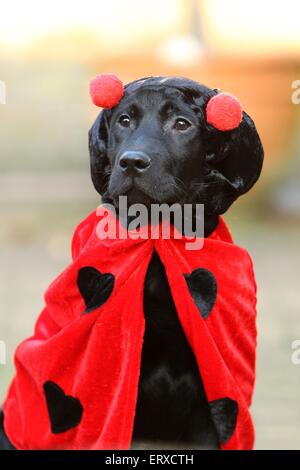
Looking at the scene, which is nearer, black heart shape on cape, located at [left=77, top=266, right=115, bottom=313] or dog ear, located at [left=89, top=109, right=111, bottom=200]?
black heart shape on cape, located at [left=77, top=266, right=115, bottom=313]

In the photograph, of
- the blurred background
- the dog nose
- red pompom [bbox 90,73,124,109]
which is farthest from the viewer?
the blurred background

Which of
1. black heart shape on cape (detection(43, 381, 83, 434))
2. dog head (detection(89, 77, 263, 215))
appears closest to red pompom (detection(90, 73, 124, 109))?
dog head (detection(89, 77, 263, 215))

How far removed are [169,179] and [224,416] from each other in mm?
567

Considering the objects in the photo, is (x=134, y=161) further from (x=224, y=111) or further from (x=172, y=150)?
(x=224, y=111)

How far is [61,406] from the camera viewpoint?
2.06 meters

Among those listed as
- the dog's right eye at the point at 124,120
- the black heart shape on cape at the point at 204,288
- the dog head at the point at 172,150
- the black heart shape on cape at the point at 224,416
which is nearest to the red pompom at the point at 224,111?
the dog head at the point at 172,150

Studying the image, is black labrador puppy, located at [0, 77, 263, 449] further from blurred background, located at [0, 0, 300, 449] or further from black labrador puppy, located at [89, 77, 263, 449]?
blurred background, located at [0, 0, 300, 449]

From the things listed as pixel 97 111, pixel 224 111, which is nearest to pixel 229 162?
pixel 224 111

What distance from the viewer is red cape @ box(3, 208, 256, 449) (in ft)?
6.53

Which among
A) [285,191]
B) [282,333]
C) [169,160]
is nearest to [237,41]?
[285,191]

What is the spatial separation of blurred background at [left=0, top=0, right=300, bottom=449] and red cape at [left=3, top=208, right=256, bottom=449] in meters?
1.66

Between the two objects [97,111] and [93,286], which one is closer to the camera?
[93,286]
